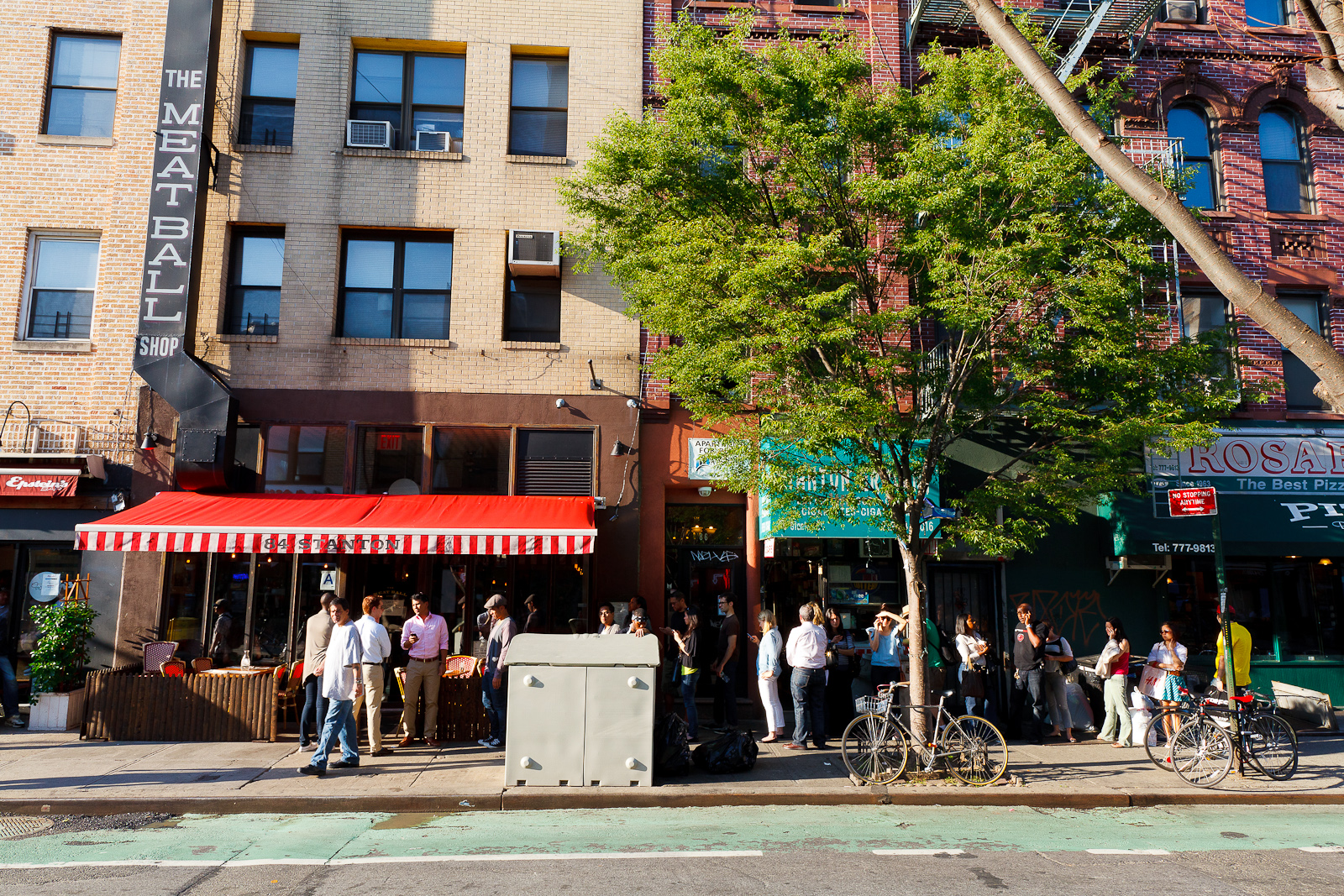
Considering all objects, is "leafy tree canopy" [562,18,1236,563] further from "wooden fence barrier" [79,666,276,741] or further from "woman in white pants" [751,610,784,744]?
"wooden fence barrier" [79,666,276,741]

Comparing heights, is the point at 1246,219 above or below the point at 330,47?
below

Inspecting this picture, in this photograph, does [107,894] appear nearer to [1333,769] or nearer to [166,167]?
[166,167]

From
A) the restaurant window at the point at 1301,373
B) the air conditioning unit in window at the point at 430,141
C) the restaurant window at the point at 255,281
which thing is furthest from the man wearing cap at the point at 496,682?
the restaurant window at the point at 1301,373

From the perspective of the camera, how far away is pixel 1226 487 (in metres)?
13.8

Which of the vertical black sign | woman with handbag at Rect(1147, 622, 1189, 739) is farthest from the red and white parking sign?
the vertical black sign

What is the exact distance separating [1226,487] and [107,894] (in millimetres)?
15303

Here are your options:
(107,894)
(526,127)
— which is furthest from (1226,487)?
(107,894)

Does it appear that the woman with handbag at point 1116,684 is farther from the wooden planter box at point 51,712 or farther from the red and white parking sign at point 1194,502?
the wooden planter box at point 51,712

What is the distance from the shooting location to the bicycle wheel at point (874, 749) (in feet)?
29.7

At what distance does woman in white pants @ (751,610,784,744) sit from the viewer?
11.4 metres

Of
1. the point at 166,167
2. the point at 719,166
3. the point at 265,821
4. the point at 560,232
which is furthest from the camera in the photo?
the point at 560,232

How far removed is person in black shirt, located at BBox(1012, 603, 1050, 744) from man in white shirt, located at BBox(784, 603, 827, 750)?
2962mm

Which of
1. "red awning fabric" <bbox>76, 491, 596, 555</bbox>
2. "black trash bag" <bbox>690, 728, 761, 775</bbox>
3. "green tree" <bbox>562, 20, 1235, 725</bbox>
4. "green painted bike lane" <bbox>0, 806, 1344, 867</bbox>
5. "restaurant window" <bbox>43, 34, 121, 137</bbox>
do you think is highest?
"restaurant window" <bbox>43, 34, 121, 137</bbox>

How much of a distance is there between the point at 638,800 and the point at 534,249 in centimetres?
879
